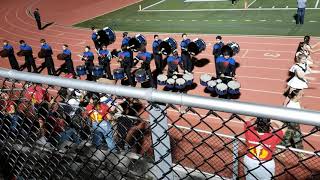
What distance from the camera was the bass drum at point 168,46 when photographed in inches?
559

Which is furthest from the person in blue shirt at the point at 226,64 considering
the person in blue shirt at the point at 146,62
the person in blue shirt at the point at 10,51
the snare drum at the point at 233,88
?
the person in blue shirt at the point at 10,51

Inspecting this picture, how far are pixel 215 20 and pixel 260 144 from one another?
21.4 metres

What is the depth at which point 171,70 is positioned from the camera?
537 inches

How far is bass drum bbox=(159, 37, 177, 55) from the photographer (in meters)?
14.2

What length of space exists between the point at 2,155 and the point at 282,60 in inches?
547

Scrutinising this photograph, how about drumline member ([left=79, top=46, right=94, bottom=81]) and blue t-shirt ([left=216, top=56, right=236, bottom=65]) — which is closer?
blue t-shirt ([left=216, top=56, right=236, bottom=65])

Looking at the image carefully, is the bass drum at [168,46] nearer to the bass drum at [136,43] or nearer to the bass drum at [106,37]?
the bass drum at [136,43]

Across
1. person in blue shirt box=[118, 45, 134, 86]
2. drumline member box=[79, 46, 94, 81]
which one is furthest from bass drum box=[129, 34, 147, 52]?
drumline member box=[79, 46, 94, 81]

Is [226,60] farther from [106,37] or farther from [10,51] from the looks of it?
[10,51]

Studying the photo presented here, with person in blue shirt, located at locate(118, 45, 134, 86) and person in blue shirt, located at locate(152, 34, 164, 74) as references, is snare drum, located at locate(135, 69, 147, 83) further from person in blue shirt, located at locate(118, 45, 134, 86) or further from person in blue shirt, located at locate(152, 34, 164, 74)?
person in blue shirt, located at locate(152, 34, 164, 74)

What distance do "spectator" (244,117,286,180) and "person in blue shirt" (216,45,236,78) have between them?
747cm

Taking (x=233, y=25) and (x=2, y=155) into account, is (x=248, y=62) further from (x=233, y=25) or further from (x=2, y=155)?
(x=2, y=155)

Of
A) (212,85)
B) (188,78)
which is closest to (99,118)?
(212,85)

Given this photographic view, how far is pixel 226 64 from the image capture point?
1238cm
